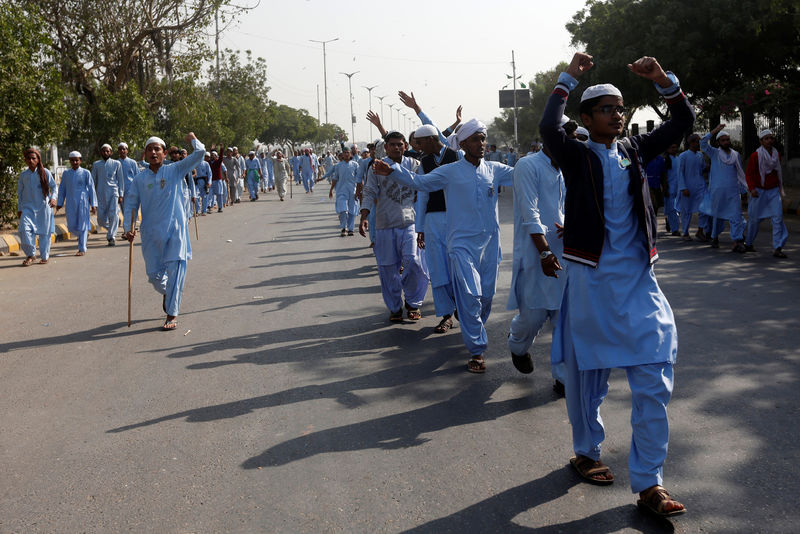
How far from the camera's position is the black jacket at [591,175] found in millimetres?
3836

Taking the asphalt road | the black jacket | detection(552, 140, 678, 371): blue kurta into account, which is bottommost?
the asphalt road

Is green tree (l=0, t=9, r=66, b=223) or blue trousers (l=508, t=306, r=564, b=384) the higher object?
green tree (l=0, t=9, r=66, b=223)

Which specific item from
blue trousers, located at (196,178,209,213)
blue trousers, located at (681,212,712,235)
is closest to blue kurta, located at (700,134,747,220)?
blue trousers, located at (681,212,712,235)

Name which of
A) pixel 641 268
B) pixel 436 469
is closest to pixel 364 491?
pixel 436 469

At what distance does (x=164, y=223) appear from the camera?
8.54 meters

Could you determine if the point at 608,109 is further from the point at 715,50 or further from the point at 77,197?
the point at 715,50

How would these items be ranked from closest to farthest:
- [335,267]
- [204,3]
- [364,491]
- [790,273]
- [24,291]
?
[364,491]
[790,273]
[24,291]
[335,267]
[204,3]

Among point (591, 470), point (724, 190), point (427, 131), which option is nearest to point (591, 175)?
point (591, 470)

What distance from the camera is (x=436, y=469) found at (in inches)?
169

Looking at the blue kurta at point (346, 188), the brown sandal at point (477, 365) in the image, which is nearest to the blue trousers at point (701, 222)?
the blue kurta at point (346, 188)

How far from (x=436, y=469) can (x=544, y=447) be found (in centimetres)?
67

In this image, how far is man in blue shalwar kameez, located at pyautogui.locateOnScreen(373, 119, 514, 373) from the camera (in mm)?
6312

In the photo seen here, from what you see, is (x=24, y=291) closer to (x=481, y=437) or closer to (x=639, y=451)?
(x=481, y=437)

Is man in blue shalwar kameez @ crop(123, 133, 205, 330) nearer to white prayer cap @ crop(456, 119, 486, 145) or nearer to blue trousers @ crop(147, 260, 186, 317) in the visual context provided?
blue trousers @ crop(147, 260, 186, 317)
